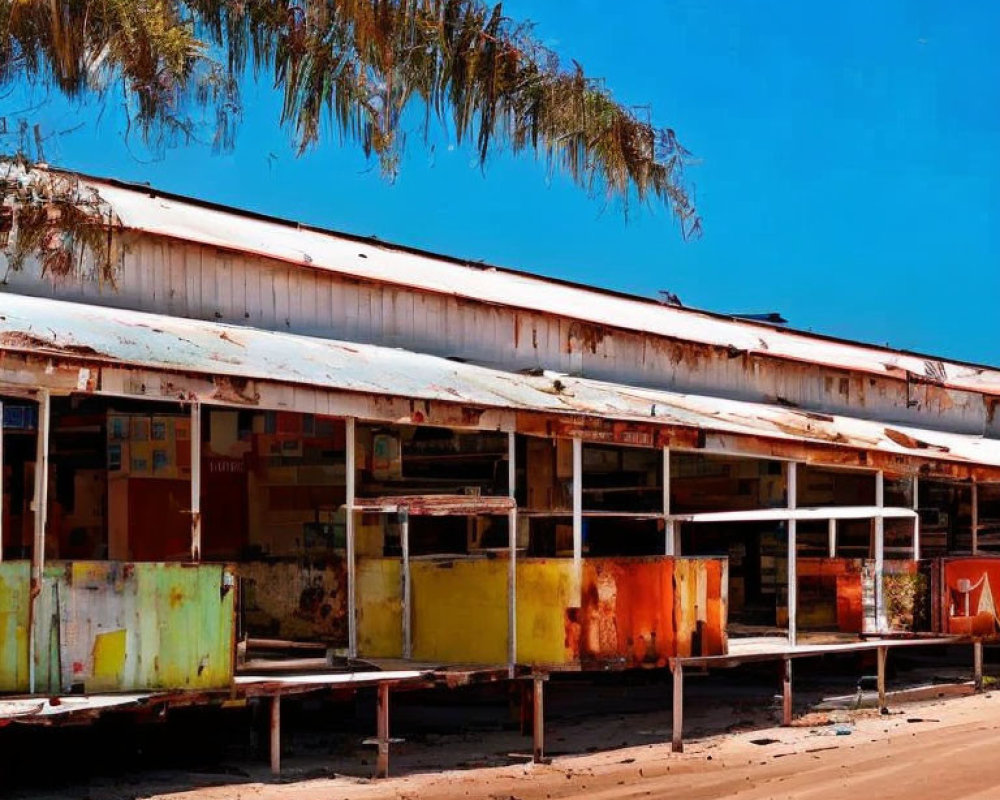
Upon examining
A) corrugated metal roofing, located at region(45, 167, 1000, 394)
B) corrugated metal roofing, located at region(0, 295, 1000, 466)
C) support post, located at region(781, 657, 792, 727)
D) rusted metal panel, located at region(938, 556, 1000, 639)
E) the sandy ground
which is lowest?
the sandy ground

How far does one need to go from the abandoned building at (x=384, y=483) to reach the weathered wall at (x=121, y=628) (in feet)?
0.06

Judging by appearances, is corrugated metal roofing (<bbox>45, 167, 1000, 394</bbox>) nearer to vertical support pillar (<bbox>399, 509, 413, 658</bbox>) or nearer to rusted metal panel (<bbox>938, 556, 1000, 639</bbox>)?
vertical support pillar (<bbox>399, 509, 413, 658</bbox>)

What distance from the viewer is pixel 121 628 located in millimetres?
12094

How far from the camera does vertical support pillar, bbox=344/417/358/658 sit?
46.5ft

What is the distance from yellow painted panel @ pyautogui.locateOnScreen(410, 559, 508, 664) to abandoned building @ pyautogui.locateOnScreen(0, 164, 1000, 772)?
0.08ft

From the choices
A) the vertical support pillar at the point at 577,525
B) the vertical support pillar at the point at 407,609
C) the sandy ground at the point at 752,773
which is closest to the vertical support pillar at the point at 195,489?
the sandy ground at the point at 752,773

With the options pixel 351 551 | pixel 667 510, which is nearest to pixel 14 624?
pixel 351 551

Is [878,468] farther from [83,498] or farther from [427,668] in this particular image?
[83,498]

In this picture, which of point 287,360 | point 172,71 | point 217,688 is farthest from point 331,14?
point 217,688

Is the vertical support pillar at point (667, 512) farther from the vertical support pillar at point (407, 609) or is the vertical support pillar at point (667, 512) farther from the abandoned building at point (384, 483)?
the vertical support pillar at point (407, 609)

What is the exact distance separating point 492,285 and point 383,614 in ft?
24.0

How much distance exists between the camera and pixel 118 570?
12.1 m

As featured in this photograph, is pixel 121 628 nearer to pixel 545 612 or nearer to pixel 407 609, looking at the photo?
pixel 407 609

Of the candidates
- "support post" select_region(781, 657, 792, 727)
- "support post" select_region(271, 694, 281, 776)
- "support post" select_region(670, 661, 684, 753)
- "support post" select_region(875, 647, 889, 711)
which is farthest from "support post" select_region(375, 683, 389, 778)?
"support post" select_region(875, 647, 889, 711)
